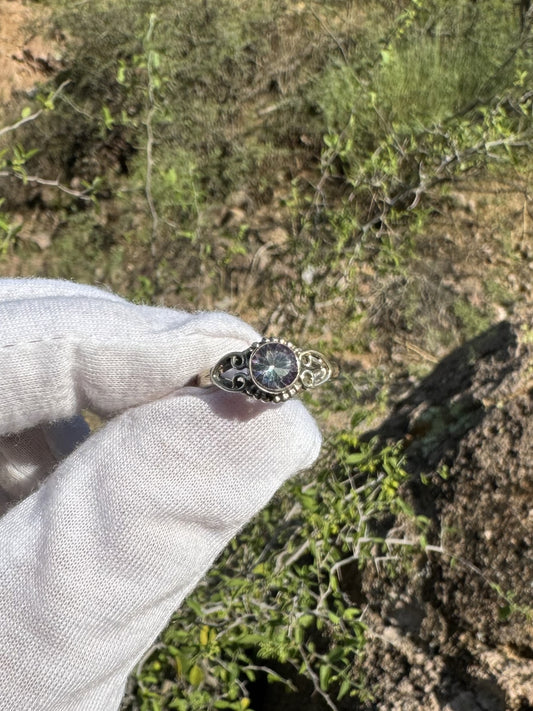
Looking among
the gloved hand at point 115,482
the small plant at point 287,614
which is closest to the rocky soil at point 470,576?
the small plant at point 287,614

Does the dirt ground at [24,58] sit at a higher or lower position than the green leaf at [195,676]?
higher

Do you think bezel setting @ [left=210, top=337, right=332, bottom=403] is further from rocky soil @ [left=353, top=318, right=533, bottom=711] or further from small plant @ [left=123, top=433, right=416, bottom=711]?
rocky soil @ [left=353, top=318, right=533, bottom=711]

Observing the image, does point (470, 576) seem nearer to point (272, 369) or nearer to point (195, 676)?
point (195, 676)

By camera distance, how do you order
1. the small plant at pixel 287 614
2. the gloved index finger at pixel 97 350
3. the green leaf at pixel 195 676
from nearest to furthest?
the gloved index finger at pixel 97 350 → the green leaf at pixel 195 676 → the small plant at pixel 287 614

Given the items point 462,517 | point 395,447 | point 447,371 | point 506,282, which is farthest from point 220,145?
point 462,517

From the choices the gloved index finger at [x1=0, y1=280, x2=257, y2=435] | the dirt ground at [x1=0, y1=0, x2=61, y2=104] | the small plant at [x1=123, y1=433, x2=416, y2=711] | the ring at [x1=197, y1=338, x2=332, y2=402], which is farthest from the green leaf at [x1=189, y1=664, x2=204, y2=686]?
the dirt ground at [x1=0, y1=0, x2=61, y2=104]

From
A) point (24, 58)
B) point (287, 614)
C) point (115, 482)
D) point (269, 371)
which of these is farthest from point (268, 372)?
point (24, 58)

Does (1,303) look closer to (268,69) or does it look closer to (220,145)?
(220,145)

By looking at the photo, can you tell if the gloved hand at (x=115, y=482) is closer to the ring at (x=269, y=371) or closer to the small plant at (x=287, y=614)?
the ring at (x=269, y=371)
